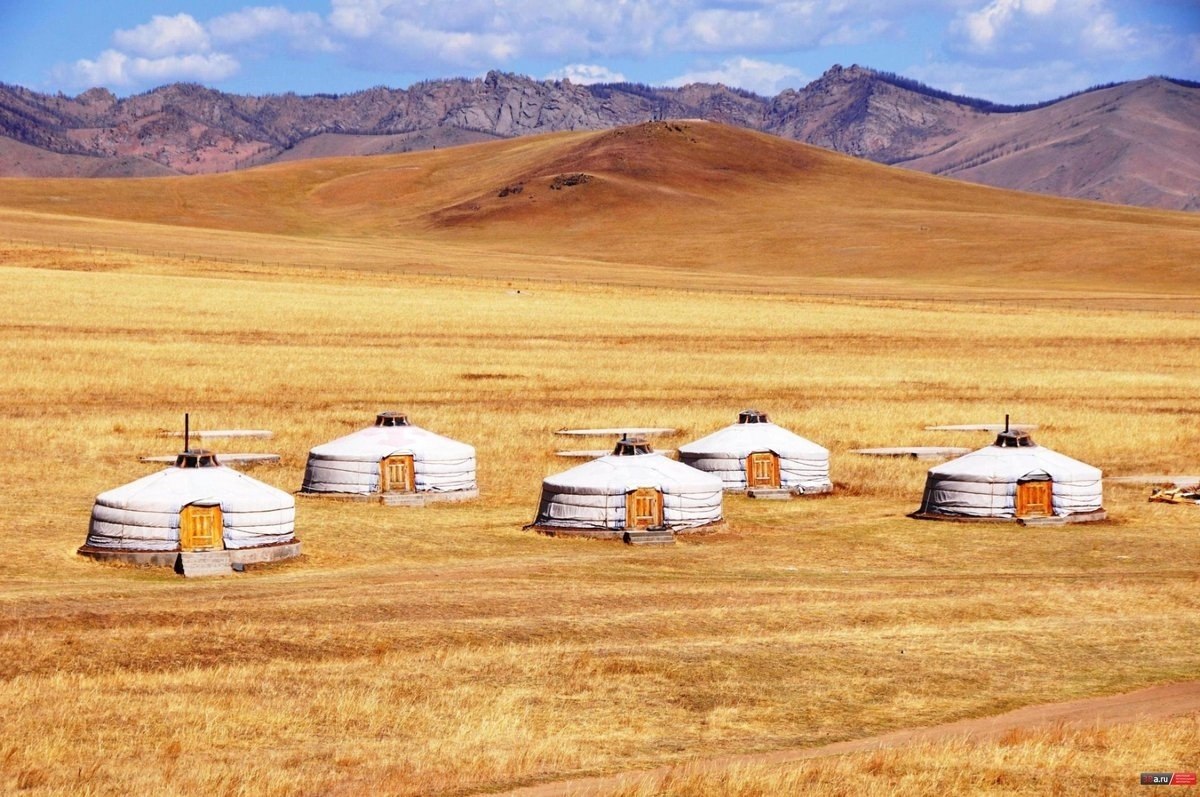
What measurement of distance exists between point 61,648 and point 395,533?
14.3 meters

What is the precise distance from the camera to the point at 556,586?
30375 millimetres

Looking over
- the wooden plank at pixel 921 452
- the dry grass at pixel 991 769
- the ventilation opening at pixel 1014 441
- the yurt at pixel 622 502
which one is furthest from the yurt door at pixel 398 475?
the dry grass at pixel 991 769

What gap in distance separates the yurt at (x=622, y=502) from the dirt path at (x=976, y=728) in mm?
15554

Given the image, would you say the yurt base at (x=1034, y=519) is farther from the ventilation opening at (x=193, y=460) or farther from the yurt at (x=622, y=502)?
the ventilation opening at (x=193, y=460)

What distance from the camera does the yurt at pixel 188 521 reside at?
33.2 metres

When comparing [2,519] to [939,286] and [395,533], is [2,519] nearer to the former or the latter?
[395,533]

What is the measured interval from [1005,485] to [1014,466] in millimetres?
506

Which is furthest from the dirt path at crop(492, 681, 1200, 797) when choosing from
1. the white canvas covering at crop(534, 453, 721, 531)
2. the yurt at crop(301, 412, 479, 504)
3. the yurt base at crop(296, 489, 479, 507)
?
the yurt at crop(301, 412, 479, 504)

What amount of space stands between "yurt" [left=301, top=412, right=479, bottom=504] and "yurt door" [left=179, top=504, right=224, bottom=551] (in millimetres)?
8996

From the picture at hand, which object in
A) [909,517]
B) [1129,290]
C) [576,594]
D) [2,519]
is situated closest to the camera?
[576,594]

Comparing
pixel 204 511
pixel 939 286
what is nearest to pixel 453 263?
pixel 939 286

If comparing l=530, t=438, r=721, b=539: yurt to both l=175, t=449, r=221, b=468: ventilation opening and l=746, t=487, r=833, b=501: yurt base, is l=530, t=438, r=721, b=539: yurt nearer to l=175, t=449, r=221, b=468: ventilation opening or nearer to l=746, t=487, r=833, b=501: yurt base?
l=746, t=487, r=833, b=501: yurt base

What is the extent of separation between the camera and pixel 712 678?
23797mm

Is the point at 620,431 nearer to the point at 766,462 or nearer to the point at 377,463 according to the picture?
the point at 766,462
